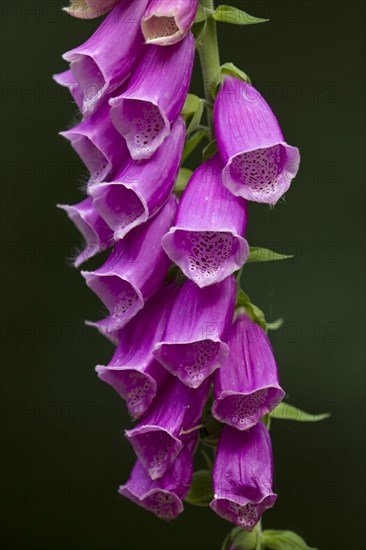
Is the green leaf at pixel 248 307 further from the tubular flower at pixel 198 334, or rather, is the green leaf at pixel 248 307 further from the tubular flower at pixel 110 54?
the tubular flower at pixel 110 54

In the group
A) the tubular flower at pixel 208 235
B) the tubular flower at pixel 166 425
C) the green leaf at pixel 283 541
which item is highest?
the tubular flower at pixel 208 235

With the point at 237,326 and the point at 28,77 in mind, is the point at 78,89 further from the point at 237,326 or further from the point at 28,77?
the point at 28,77

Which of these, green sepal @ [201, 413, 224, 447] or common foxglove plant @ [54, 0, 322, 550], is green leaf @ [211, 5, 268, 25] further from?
green sepal @ [201, 413, 224, 447]

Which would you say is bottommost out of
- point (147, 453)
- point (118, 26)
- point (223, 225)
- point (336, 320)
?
point (336, 320)

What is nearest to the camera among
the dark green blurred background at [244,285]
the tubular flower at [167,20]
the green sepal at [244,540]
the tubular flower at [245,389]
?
the tubular flower at [167,20]

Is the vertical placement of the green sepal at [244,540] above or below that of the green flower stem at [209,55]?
below

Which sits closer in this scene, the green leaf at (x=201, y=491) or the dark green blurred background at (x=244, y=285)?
the green leaf at (x=201, y=491)

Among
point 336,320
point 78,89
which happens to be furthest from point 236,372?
point 336,320

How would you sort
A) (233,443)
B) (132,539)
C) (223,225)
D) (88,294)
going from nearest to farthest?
(223,225), (233,443), (132,539), (88,294)

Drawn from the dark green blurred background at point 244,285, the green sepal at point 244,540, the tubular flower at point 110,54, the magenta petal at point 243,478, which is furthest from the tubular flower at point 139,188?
the dark green blurred background at point 244,285
